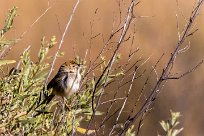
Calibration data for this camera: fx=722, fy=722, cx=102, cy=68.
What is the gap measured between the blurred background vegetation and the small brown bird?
348 centimetres

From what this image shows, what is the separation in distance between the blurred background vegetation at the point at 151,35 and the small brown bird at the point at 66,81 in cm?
348

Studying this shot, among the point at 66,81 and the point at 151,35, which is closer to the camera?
the point at 66,81

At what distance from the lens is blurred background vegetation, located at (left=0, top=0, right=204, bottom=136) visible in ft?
27.8

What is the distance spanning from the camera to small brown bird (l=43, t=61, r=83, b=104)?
4.34 m

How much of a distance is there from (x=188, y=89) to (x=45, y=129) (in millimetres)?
5763

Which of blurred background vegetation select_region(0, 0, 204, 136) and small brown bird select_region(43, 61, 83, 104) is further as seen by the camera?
blurred background vegetation select_region(0, 0, 204, 136)

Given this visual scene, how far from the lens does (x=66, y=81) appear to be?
15.3ft

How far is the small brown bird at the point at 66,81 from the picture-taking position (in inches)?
171

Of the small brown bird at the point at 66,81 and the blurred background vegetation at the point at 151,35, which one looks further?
the blurred background vegetation at the point at 151,35

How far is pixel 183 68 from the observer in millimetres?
9055

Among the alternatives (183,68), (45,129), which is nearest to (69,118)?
(45,129)

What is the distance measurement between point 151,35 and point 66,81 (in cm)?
462

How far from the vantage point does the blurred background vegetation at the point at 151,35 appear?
848cm

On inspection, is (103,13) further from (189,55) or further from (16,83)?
(16,83)
